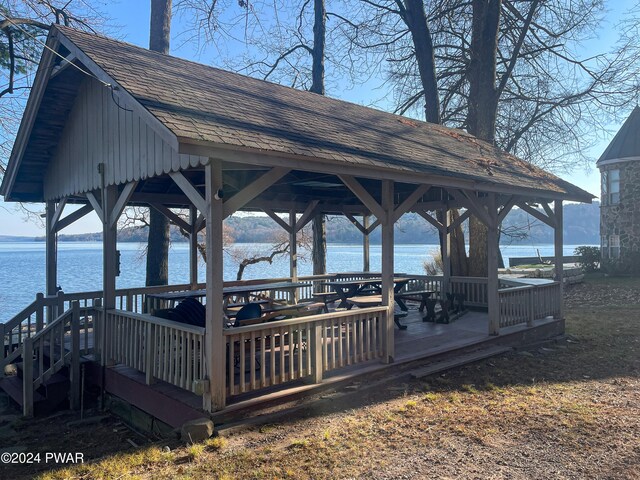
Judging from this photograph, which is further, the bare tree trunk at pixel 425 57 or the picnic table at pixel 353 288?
the bare tree trunk at pixel 425 57

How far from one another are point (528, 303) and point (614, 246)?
54.9 ft

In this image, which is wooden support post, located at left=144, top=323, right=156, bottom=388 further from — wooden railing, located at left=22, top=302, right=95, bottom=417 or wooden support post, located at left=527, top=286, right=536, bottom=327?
wooden support post, located at left=527, top=286, right=536, bottom=327

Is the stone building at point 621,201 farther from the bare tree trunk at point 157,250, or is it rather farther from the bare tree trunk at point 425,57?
the bare tree trunk at point 157,250

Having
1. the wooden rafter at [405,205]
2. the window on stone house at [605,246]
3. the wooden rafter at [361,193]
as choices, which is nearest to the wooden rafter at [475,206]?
the wooden rafter at [405,205]

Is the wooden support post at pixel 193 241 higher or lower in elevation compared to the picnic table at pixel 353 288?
higher

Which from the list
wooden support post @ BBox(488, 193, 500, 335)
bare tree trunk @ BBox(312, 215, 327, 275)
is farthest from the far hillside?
wooden support post @ BBox(488, 193, 500, 335)

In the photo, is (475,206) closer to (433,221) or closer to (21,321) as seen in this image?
(433,221)

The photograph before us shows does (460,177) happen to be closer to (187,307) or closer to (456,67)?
(187,307)

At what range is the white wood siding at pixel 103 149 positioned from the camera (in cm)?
586

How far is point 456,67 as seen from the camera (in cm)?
1805

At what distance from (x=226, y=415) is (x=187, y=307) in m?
1.66

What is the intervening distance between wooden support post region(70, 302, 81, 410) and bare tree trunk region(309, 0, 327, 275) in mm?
8392

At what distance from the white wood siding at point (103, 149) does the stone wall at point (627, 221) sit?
2278 centimetres

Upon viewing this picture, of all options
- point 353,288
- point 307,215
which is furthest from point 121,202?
point 307,215
